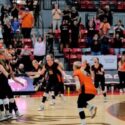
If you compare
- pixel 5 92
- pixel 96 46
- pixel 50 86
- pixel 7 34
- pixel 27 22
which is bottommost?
pixel 50 86

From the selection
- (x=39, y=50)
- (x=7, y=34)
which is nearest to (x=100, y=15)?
(x=39, y=50)

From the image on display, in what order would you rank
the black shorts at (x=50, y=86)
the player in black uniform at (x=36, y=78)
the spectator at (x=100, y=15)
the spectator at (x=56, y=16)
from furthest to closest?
the spectator at (x=100, y=15)
the spectator at (x=56, y=16)
the player in black uniform at (x=36, y=78)
the black shorts at (x=50, y=86)

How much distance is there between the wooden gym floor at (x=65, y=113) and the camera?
14.5 meters

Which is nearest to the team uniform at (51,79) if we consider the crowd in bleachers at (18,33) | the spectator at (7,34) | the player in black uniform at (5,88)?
the player in black uniform at (5,88)

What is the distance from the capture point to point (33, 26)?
28.2 meters

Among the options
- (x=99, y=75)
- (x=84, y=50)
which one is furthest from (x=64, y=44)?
(x=99, y=75)

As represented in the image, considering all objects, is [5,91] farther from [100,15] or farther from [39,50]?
[100,15]

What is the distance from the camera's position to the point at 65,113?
16.5 m

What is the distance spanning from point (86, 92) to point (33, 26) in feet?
50.1

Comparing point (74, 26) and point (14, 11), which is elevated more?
point (14, 11)

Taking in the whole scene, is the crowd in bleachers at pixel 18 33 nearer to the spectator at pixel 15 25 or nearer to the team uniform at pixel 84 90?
the spectator at pixel 15 25

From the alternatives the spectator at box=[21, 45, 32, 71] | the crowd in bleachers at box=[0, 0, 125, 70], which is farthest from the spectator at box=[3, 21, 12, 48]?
the spectator at box=[21, 45, 32, 71]


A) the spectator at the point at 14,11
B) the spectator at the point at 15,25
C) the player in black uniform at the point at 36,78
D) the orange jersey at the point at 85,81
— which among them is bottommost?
the player in black uniform at the point at 36,78

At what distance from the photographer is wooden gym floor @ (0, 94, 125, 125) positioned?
1451 cm
